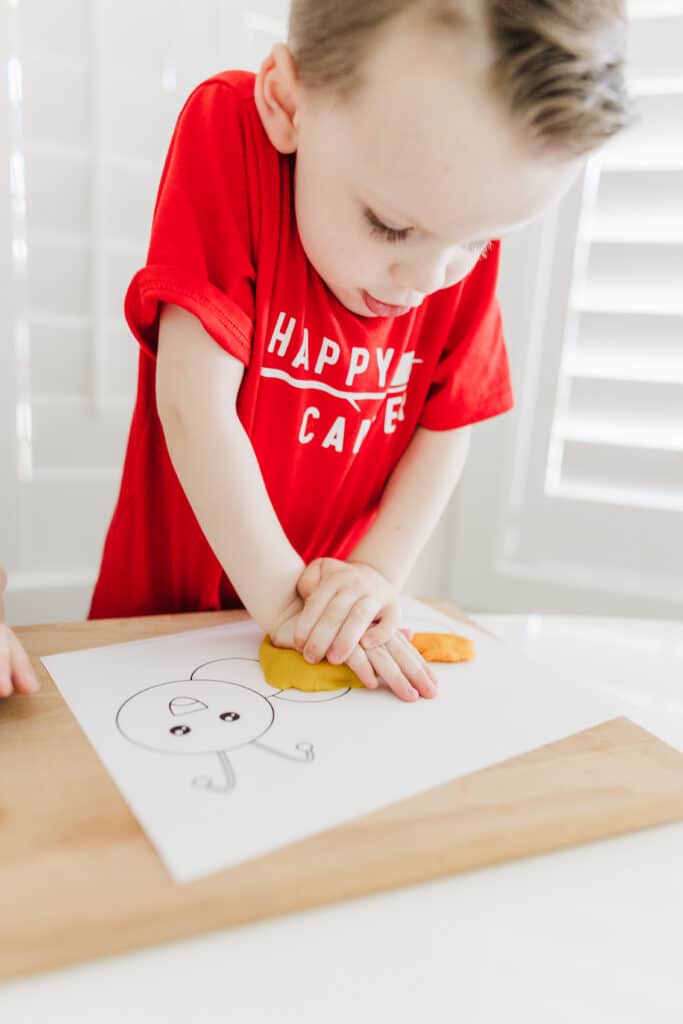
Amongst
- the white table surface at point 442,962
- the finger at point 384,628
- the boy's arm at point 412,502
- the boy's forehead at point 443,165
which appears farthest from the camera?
the boy's arm at point 412,502

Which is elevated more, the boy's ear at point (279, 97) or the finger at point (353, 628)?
the boy's ear at point (279, 97)

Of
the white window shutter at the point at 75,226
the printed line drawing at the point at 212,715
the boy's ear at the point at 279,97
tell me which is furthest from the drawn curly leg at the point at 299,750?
the white window shutter at the point at 75,226

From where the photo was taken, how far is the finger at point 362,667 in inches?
17.2

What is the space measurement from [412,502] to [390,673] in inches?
8.3

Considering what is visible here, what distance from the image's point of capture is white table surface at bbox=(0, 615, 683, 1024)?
0.25 m

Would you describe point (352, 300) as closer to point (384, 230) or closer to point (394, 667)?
point (384, 230)

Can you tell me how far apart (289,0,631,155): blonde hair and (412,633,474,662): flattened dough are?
278mm

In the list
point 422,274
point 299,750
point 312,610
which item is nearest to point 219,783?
point 299,750

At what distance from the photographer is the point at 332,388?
578 mm

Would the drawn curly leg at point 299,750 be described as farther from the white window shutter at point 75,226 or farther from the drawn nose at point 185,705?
→ the white window shutter at point 75,226

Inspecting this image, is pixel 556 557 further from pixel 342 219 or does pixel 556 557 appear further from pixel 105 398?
pixel 342 219

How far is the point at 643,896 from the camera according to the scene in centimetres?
31

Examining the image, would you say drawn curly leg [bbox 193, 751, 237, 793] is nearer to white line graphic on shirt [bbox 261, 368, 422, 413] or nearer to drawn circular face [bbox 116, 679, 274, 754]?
drawn circular face [bbox 116, 679, 274, 754]

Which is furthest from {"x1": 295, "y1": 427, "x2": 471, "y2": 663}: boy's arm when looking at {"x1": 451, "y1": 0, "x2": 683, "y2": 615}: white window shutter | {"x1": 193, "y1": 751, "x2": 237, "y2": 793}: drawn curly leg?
{"x1": 451, "y1": 0, "x2": 683, "y2": 615}: white window shutter
